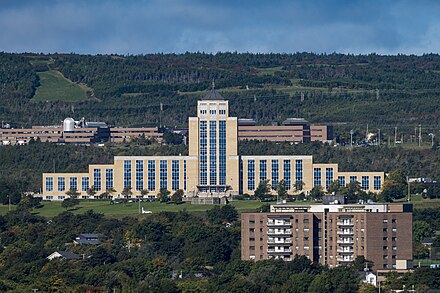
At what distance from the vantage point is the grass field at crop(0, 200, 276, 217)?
144m

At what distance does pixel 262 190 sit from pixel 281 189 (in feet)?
4.38

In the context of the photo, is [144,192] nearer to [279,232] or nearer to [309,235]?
[279,232]

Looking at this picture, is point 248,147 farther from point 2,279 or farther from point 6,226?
point 2,279

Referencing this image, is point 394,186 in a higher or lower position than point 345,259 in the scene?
higher

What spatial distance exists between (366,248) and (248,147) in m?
61.0

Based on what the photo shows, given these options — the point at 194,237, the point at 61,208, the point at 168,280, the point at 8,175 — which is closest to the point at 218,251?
the point at 194,237

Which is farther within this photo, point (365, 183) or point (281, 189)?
point (365, 183)

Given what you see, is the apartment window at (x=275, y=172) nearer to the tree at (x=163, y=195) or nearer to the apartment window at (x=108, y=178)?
the tree at (x=163, y=195)

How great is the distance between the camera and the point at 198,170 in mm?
156750

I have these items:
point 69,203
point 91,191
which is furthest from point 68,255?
point 91,191

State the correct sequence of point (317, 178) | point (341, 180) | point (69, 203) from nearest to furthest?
point (69, 203) < point (341, 180) < point (317, 178)

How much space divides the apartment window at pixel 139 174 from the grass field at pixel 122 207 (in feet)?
15.5

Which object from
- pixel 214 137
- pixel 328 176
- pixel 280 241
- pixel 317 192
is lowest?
pixel 280 241

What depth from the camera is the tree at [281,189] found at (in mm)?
150375
